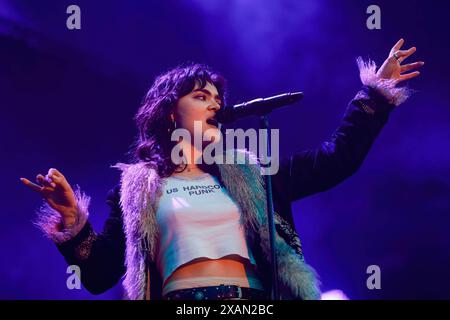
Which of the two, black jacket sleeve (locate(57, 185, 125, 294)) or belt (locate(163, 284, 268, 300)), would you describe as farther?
black jacket sleeve (locate(57, 185, 125, 294))

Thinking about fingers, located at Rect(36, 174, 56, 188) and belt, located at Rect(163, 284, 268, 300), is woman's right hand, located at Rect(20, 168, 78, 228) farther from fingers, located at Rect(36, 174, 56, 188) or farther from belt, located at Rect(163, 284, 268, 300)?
belt, located at Rect(163, 284, 268, 300)

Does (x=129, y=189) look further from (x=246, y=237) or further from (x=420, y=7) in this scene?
(x=420, y=7)

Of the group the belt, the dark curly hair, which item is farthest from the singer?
the dark curly hair

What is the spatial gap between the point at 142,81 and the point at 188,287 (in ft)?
3.79

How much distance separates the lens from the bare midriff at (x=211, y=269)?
172 centimetres

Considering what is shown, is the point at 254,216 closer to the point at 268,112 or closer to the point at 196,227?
the point at 196,227

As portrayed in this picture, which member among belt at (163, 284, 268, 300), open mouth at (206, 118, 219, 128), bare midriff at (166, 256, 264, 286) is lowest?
belt at (163, 284, 268, 300)

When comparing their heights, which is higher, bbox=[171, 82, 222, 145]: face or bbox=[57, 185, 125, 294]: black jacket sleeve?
bbox=[171, 82, 222, 145]: face

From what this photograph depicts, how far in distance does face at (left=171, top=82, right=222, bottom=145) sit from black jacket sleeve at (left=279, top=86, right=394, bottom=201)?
0.32 m

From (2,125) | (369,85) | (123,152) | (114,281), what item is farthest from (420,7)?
(2,125)

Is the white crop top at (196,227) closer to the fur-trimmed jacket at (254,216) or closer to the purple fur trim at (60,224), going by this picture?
the fur-trimmed jacket at (254,216)

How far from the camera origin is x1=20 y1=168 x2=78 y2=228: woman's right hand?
1.71 m

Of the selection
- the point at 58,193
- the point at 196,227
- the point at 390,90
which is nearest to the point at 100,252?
the point at 58,193

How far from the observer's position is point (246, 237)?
1802mm
